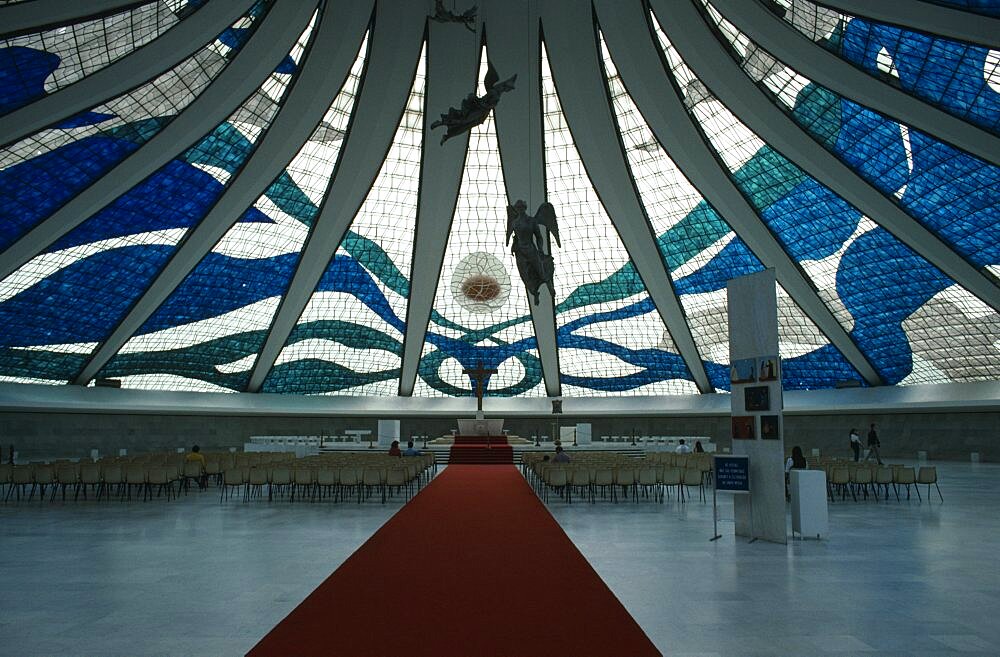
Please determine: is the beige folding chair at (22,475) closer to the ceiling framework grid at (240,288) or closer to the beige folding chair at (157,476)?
the beige folding chair at (157,476)

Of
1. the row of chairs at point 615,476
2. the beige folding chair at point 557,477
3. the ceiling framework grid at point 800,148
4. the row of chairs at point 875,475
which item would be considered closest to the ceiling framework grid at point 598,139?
the ceiling framework grid at point 800,148

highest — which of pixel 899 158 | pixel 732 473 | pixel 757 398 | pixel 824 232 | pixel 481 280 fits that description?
pixel 899 158

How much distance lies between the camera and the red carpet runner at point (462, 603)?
18.6 feet

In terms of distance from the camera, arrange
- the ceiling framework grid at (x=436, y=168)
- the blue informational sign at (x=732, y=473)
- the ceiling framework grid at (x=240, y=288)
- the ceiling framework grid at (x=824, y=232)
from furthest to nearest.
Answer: the ceiling framework grid at (x=240, y=288) < the ceiling framework grid at (x=436, y=168) < the ceiling framework grid at (x=824, y=232) < the blue informational sign at (x=732, y=473)

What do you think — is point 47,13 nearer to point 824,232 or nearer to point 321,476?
point 321,476

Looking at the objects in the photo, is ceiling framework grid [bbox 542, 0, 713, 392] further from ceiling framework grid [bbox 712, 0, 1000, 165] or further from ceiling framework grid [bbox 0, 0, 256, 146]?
ceiling framework grid [bbox 0, 0, 256, 146]

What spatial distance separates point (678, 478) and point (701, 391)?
935 inches

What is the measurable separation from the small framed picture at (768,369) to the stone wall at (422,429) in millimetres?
26976

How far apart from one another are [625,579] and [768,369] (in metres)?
4.71

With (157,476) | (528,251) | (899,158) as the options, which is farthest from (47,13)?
(899,158)

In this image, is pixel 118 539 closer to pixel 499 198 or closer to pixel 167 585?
pixel 167 585

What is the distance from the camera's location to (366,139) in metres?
29.2

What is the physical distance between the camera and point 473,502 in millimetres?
15961

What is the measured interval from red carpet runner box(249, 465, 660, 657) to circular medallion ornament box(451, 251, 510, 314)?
2489 centimetres
